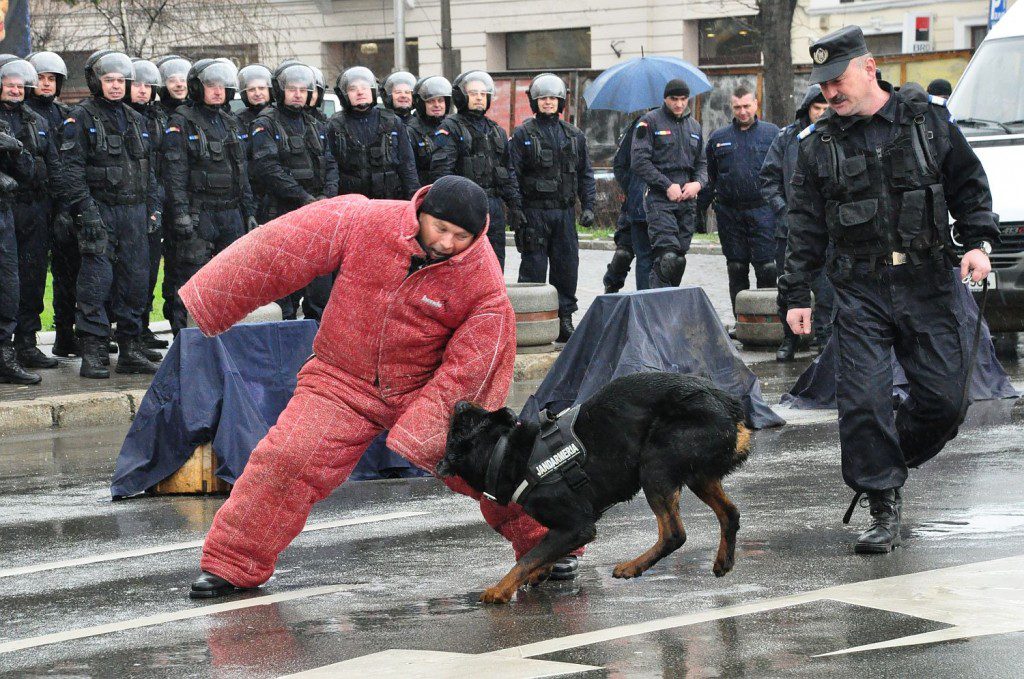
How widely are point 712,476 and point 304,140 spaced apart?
8221 mm

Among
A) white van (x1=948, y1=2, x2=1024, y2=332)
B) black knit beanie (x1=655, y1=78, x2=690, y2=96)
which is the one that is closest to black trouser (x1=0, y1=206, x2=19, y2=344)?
black knit beanie (x1=655, y1=78, x2=690, y2=96)

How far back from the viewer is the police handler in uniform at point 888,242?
19.8ft

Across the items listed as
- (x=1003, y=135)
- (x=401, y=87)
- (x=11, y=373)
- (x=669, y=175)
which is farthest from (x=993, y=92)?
(x=11, y=373)

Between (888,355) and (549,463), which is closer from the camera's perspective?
(549,463)

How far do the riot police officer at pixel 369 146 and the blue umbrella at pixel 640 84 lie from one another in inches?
192

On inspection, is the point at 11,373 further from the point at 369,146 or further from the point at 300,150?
the point at 369,146

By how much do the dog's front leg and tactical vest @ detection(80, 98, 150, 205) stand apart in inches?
291

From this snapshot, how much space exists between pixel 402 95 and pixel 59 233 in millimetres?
3829

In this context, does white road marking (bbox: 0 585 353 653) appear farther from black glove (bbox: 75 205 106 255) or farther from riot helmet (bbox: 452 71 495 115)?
riot helmet (bbox: 452 71 495 115)

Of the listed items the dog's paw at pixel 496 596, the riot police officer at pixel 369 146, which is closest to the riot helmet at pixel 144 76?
the riot police officer at pixel 369 146

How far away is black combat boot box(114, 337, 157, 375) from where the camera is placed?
11.7 metres

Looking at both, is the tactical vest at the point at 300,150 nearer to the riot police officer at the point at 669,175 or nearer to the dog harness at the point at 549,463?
the riot police officer at the point at 669,175

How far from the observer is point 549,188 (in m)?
13.9

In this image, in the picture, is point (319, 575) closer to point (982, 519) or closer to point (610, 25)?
point (982, 519)
